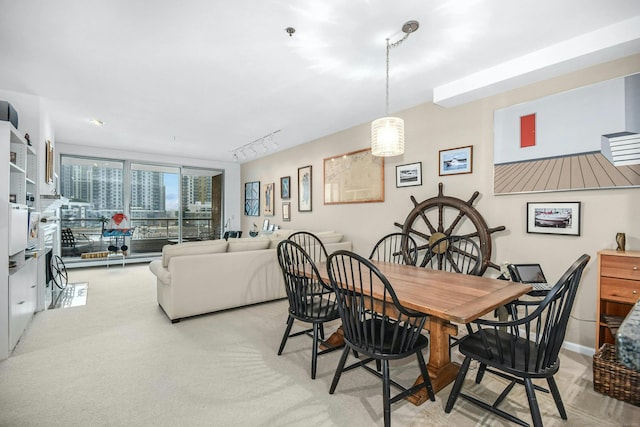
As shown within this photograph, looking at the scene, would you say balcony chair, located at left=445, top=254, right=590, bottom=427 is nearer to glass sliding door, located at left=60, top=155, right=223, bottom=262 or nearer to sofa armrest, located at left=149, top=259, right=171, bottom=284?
sofa armrest, located at left=149, top=259, right=171, bottom=284

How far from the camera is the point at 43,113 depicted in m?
3.85

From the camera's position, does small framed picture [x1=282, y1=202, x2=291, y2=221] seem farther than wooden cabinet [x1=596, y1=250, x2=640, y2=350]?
Yes

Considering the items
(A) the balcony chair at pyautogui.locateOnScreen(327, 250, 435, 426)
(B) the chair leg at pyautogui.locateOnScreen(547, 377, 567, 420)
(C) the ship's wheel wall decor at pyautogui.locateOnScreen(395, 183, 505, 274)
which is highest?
(C) the ship's wheel wall decor at pyautogui.locateOnScreen(395, 183, 505, 274)

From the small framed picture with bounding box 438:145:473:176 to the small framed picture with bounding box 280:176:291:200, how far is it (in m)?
3.35

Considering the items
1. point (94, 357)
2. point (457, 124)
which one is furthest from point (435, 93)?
point (94, 357)

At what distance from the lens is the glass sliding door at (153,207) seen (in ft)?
23.0

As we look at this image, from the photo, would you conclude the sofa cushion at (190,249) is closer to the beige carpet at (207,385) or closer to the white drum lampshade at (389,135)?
the beige carpet at (207,385)

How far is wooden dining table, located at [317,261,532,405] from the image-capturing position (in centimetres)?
156

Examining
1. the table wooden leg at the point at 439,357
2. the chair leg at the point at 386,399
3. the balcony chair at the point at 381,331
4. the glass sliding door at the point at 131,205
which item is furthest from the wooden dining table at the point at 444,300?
the glass sliding door at the point at 131,205

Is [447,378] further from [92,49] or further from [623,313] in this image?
[92,49]

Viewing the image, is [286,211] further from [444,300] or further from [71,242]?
[444,300]

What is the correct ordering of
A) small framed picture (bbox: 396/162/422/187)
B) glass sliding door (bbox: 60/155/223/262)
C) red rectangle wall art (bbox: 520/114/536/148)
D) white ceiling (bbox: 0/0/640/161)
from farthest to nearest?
glass sliding door (bbox: 60/155/223/262)
small framed picture (bbox: 396/162/422/187)
red rectangle wall art (bbox: 520/114/536/148)
white ceiling (bbox: 0/0/640/161)

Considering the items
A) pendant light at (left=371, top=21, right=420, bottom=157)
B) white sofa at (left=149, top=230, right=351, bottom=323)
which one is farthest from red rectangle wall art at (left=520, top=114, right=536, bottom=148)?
white sofa at (left=149, top=230, right=351, bottom=323)

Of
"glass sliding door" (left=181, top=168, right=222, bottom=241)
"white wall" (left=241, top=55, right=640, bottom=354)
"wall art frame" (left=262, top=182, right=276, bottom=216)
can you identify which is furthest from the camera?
"glass sliding door" (left=181, top=168, right=222, bottom=241)
